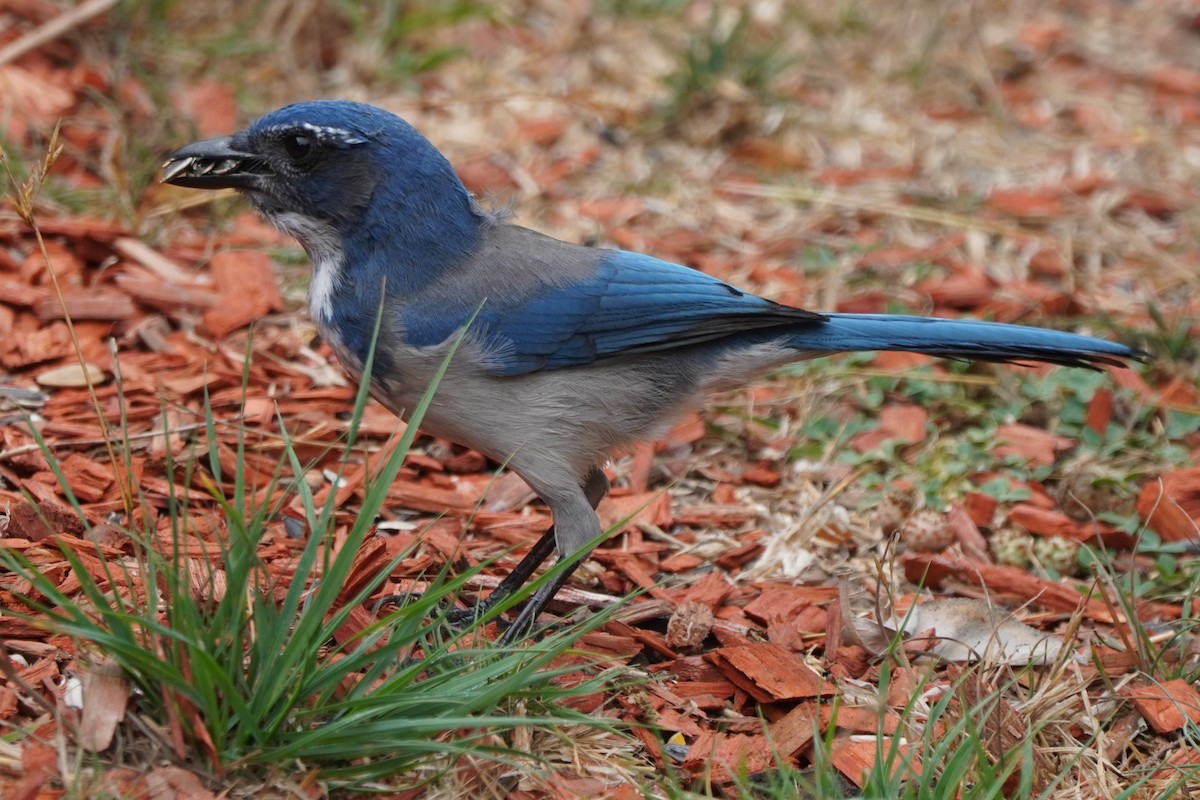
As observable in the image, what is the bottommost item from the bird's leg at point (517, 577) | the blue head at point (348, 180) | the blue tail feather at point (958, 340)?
the bird's leg at point (517, 577)

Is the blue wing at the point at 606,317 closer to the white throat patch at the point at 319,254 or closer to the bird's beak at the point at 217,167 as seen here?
the white throat patch at the point at 319,254

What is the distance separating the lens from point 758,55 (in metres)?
7.18

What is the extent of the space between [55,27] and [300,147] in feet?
9.89

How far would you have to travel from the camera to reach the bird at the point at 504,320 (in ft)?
13.0

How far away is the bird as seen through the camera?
156 inches

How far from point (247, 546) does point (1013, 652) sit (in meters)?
2.34

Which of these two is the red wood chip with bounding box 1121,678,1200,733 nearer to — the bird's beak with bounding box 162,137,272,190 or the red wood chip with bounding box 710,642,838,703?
the red wood chip with bounding box 710,642,838,703

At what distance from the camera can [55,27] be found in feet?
20.8

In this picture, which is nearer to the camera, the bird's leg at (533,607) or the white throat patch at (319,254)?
the bird's leg at (533,607)

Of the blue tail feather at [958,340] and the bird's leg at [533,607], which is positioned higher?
the blue tail feather at [958,340]

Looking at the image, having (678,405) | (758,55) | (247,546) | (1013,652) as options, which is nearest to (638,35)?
(758,55)

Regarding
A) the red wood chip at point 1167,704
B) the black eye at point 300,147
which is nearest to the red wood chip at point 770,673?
the red wood chip at point 1167,704

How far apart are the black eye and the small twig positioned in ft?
9.56

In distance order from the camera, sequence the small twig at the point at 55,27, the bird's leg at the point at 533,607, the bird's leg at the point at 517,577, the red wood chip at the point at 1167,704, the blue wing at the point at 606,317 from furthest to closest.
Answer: the small twig at the point at 55,27 < the bird's leg at the point at 517,577 < the blue wing at the point at 606,317 < the bird's leg at the point at 533,607 < the red wood chip at the point at 1167,704
